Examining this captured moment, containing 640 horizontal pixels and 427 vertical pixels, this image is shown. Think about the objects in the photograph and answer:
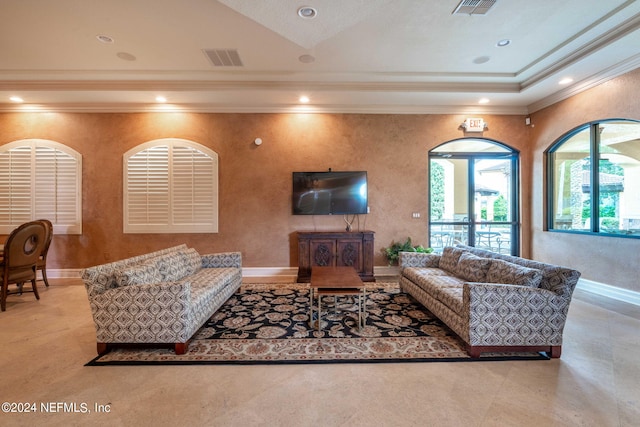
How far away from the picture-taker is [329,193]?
5.00 meters

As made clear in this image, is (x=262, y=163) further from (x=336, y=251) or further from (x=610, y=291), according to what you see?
(x=610, y=291)

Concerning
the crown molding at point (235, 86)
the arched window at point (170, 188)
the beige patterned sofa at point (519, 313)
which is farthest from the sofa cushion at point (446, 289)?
the arched window at point (170, 188)

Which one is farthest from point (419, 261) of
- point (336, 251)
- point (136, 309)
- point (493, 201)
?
point (136, 309)

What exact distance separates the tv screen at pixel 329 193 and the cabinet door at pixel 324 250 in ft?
1.92

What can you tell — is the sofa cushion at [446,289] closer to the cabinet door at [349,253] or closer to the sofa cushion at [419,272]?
the sofa cushion at [419,272]

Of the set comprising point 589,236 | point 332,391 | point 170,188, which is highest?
point 170,188

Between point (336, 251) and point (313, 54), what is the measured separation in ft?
10.3

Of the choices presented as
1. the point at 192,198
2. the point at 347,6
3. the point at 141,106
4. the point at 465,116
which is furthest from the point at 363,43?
the point at 141,106

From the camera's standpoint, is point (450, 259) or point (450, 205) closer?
point (450, 259)

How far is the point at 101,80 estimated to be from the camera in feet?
13.9

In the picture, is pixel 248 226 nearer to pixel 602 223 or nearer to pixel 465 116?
pixel 465 116

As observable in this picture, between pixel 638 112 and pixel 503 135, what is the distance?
184 centimetres

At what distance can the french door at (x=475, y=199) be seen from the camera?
539 centimetres

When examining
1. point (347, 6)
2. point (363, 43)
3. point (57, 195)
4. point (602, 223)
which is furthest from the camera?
point (57, 195)
